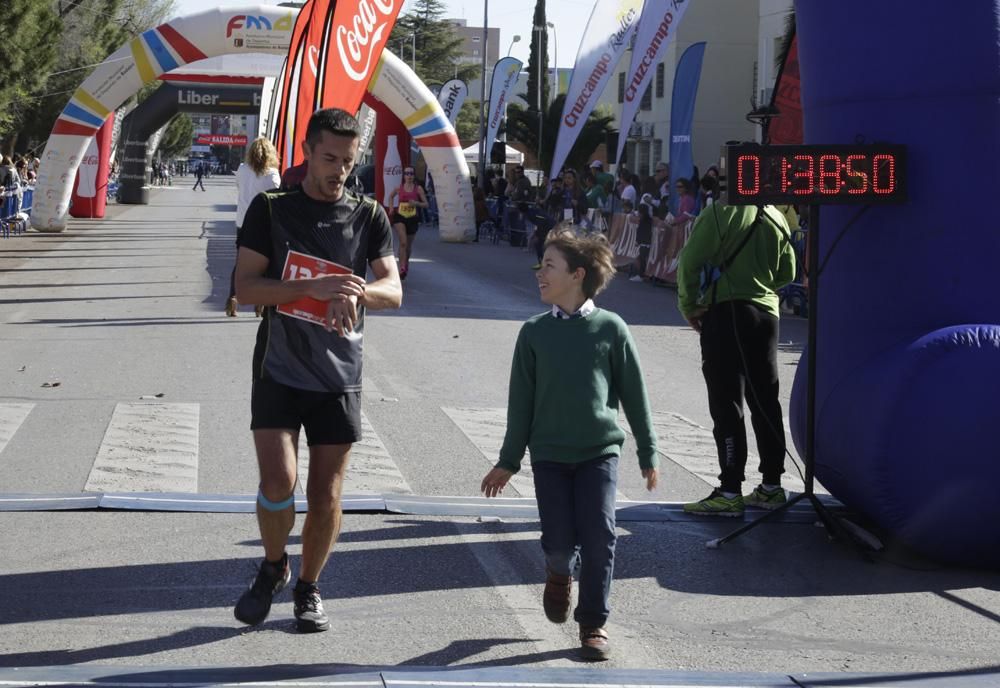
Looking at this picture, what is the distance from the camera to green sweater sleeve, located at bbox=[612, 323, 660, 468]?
5.07 m

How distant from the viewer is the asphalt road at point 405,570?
4992 mm

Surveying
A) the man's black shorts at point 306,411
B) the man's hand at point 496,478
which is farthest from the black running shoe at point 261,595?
the man's hand at point 496,478

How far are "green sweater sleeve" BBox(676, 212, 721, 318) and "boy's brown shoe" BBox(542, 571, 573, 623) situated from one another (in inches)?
91.6

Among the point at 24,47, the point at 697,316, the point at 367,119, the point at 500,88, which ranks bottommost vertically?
the point at 697,316

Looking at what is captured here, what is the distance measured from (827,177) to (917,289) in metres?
0.64

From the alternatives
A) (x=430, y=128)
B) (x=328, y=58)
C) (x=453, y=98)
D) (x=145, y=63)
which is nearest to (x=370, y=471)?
(x=328, y=58)

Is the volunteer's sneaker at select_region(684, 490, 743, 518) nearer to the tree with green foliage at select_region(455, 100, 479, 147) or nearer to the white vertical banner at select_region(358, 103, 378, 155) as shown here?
the white vertical banner at select_region(358, 103, 378, 155)

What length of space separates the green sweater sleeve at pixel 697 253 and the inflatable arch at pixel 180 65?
22.4m

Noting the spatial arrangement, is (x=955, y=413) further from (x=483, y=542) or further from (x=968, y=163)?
(x=483, y=542)

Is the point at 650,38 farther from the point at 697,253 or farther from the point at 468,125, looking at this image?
the point at 468,125

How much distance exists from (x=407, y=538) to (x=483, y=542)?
1.13ft

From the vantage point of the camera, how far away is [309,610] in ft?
16.9

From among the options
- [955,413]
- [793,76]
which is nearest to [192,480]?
[955,413]

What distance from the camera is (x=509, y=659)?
4922mm
